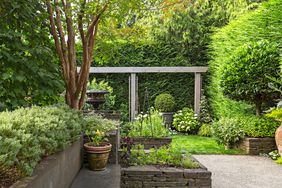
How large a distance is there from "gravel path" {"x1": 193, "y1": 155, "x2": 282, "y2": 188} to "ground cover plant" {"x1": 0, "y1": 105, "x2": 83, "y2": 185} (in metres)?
2.36

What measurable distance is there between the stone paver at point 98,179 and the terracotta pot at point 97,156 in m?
0.06

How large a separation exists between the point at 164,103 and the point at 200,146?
8.22 feet

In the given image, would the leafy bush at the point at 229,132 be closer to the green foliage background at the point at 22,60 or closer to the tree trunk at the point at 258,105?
the tree trunk at the point at 258,105

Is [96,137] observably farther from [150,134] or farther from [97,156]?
[150,134]

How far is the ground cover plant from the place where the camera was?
1436 millimetres

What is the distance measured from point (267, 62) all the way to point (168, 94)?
3.80m

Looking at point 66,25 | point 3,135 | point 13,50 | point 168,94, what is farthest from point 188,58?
point 3,135

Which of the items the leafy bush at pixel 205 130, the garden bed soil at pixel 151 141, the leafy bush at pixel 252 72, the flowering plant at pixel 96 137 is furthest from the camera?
the leafy bush at pixel 205 130

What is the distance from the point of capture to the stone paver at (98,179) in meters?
2.44

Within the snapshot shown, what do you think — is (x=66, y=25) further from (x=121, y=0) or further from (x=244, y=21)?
(x=244, y=21)

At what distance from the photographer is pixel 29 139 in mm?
1655

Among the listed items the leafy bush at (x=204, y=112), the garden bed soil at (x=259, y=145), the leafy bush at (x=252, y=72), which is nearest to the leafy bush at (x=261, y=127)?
the garden bed soil at (x=259, y=145)

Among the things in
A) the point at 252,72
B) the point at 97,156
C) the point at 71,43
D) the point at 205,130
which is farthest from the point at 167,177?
the point at 205,130

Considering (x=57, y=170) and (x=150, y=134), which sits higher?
(x=57, y=170)
